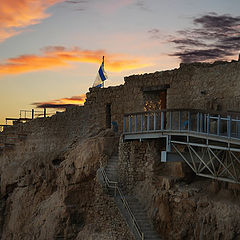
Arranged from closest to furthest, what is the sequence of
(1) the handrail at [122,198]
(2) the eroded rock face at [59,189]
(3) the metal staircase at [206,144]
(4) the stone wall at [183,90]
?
1. (3) the metal staircase at [206,144]
2. (1) the handrail at [122,198]
3. (4) the stone wall at [183,90]
4. (2) the eroded rock face at [59,189]

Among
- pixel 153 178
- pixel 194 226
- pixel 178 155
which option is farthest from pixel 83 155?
pixel 194 226

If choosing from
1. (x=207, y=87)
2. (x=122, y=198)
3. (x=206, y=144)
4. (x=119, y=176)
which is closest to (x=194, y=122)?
(x=207, y=87)

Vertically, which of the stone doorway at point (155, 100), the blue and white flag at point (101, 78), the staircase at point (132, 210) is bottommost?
the staircase at point (132, 210)

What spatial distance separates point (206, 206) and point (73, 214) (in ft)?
24.1

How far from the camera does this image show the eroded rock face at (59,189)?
2383 cm

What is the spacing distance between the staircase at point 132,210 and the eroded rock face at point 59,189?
35cm

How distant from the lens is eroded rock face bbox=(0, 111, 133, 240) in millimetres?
23825

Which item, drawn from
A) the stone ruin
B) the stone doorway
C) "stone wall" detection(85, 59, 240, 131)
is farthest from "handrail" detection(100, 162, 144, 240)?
"stone wall" detection(85, 59, 240, 131)

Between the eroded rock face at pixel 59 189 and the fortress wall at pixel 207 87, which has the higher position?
the fortress wall at pixel 207 87

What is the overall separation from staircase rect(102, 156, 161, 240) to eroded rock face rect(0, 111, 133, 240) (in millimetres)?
349

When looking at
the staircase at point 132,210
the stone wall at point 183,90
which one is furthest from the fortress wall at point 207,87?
the staircase at point 132,210

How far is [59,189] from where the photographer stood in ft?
87.7

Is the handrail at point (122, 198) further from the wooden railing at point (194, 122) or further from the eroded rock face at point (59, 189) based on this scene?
the wooden railing at point (194, 122)

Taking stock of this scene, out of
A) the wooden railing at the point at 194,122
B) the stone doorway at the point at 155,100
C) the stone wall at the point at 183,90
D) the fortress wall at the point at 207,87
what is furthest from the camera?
the stone doorway at the point at 155,100
